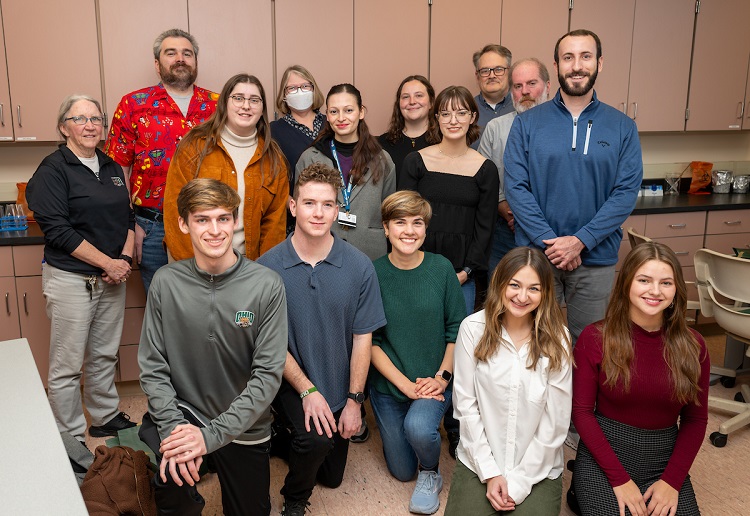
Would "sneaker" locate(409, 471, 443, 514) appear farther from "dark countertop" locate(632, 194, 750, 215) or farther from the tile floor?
"dark countertop" locate(632, 194, 750, 215)

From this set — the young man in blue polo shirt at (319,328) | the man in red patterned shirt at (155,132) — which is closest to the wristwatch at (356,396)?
the young man in blue polo shirt at (319,328)

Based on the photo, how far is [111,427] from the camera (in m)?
3.02

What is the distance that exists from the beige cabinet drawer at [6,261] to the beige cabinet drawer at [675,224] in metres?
3.57

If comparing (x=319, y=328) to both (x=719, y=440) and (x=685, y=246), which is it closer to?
(x=719, y=440)

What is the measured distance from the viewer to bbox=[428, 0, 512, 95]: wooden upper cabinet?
12.8ft

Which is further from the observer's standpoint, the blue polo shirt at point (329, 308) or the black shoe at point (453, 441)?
the black shoe at point (453, 441)

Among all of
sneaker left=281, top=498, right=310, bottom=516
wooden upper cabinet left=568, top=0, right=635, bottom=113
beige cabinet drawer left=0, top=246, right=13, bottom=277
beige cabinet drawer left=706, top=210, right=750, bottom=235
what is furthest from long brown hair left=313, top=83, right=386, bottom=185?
beige cabinet drawer left=706, top=210, right=750, bottom=235

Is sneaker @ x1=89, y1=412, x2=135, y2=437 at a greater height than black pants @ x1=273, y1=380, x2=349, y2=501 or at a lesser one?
lesser

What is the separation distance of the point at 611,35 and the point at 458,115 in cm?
216

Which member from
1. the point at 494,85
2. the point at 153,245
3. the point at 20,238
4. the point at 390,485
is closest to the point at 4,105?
the point at 20,238

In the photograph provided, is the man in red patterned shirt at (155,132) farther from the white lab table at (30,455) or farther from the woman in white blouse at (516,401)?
the woman in white blouse at (516,401)

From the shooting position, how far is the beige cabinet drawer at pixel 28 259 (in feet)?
10.3

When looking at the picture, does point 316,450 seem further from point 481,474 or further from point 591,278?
point 591,278

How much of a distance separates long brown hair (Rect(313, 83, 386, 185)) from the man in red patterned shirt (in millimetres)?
746
